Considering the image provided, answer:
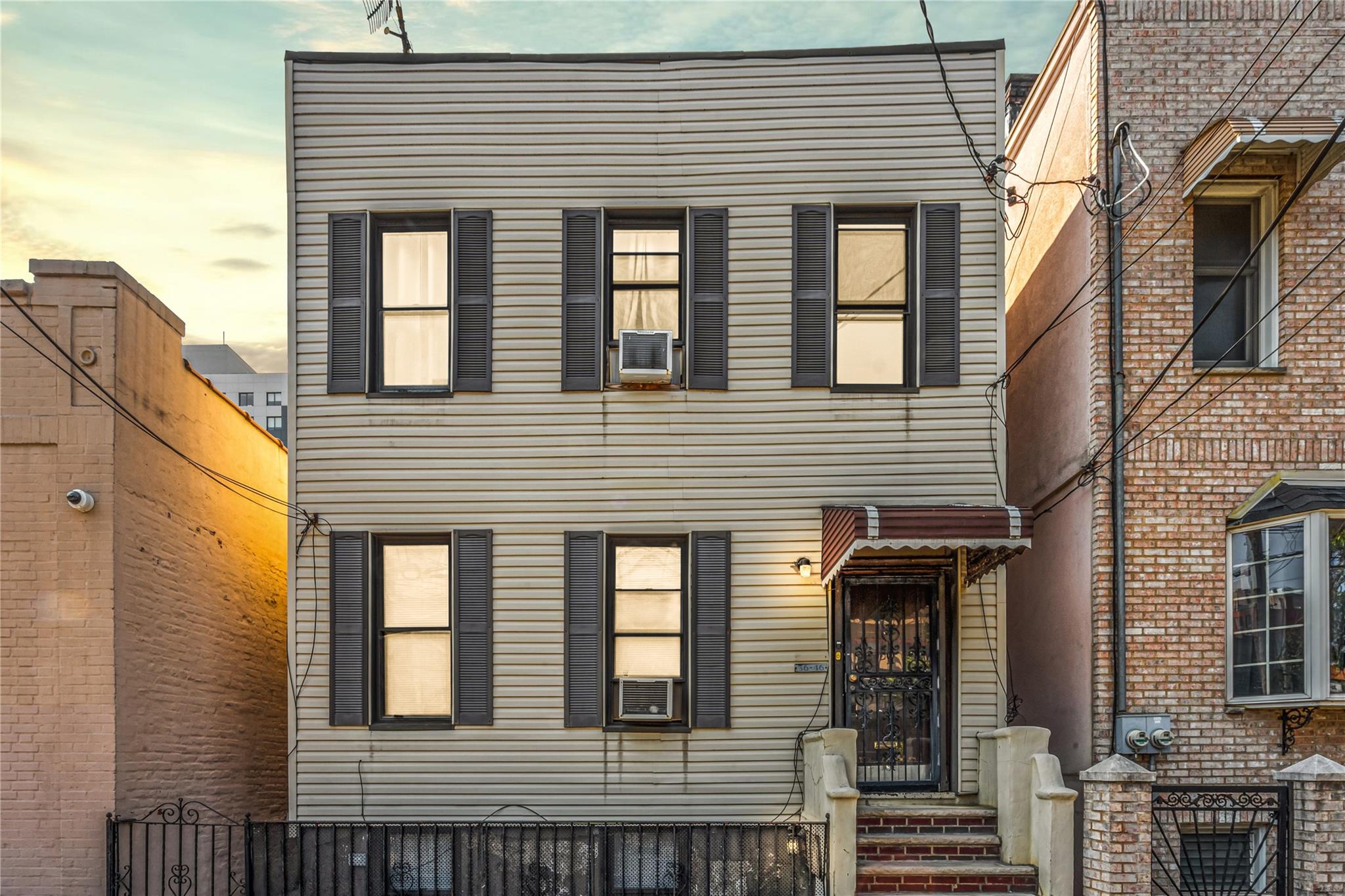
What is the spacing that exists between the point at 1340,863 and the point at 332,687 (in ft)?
28.5

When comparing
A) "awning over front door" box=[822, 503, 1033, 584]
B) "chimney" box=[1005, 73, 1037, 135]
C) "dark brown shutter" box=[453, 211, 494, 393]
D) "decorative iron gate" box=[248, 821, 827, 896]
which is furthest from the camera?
"chimney" box=[1005, 73, 1037, 135]

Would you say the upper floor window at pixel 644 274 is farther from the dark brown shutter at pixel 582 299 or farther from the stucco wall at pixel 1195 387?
the stucco wall at pixel 1195 387

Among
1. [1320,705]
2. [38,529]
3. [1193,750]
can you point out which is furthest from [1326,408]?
[38,529]

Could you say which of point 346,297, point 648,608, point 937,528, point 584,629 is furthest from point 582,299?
point 937,528

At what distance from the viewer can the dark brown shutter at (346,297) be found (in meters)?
10.1

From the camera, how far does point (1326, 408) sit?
31.5ft

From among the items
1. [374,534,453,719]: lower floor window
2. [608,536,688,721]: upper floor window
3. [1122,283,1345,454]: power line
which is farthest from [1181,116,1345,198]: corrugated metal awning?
[374,534,453,719]: lower floor window

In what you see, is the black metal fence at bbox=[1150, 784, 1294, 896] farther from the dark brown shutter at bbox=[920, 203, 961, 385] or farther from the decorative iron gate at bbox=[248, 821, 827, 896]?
the dark brown shutter at bbox=[920, 203, 961, 385]

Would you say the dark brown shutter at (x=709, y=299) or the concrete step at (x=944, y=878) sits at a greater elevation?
the dark brown shutter at (x=709, y=299)

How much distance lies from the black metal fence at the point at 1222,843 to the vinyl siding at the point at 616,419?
1754 mm

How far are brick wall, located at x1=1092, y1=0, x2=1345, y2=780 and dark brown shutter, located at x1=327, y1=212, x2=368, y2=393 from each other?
703 cm

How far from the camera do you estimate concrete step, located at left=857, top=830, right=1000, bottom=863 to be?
9.02 metres

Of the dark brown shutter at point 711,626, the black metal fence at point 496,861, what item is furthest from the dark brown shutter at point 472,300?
the black metal fence at point 496,861

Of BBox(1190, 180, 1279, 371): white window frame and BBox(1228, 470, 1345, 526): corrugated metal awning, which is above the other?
BBox(1190, 180, 1279, 371): white window frame
